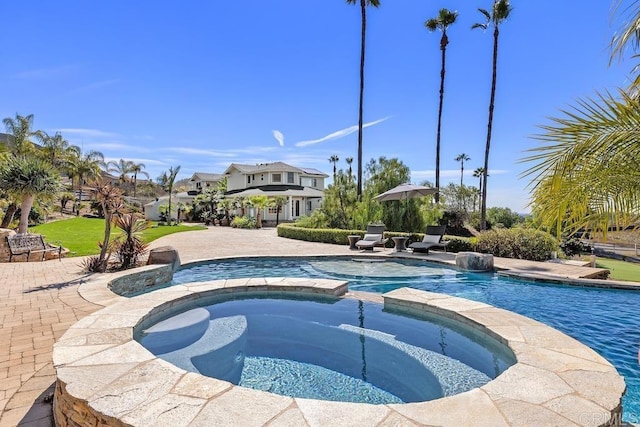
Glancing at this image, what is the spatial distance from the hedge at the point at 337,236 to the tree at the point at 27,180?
36.7ft

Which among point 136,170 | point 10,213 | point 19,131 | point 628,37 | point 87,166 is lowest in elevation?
point 10,213

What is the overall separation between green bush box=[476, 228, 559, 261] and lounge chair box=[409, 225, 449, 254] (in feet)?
4.58

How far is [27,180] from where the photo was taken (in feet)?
36.8

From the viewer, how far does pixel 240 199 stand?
1273 inches

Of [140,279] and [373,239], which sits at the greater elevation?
[373,239]

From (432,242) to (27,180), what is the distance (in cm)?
1461

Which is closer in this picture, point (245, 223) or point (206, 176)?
point (245, 223)

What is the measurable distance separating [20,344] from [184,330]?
76.9 inches

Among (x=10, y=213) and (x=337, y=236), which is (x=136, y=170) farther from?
(x=337, y=236)

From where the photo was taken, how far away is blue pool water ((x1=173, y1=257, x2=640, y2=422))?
15.0ft

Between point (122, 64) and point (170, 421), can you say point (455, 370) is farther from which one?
point (122, 64)

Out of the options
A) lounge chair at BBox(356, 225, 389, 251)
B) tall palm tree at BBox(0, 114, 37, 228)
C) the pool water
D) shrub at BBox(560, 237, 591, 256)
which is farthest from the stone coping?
tall palm tree at BBox(0, 114, 37, 228)

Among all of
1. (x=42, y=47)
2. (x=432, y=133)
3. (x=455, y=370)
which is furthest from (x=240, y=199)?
(x=455, y=370)

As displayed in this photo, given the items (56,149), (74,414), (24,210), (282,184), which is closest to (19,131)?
(56,149)
